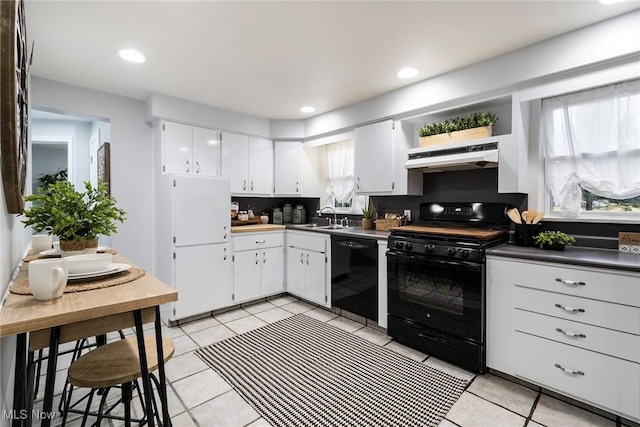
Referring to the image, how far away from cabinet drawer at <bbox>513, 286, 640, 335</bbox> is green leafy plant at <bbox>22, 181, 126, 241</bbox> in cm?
261

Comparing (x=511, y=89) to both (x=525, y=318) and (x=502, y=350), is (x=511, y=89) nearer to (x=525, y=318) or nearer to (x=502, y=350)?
(x=525, y=318)

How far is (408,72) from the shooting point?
8.94ft

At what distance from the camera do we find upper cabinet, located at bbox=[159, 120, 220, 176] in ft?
11.1

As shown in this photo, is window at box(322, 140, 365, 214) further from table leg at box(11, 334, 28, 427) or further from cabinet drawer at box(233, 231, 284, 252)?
table leg at box(11, 334, 28, 427)

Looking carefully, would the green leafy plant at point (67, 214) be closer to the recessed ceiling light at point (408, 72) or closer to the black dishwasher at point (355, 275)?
the black dishwasher at point (355, 275)

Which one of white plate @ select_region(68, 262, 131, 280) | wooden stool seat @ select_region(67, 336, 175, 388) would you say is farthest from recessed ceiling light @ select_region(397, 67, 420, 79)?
wooden stool seat @ select_region(67, 336, 175, 388)

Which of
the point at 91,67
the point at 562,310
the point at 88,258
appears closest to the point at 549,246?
the point at 562,310

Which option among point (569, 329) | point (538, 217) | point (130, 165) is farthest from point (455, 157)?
point (130, 165)

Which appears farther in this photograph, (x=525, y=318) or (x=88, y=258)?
(x=525, y=318)

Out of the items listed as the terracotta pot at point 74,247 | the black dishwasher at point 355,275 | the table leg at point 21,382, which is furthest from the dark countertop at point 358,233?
the table leg at point 21,382

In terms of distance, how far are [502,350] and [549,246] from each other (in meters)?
0.84

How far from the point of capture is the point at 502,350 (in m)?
2.17

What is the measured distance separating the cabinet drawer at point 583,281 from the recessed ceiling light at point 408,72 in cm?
184

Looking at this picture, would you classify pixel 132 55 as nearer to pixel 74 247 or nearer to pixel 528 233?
pixel 74 247
